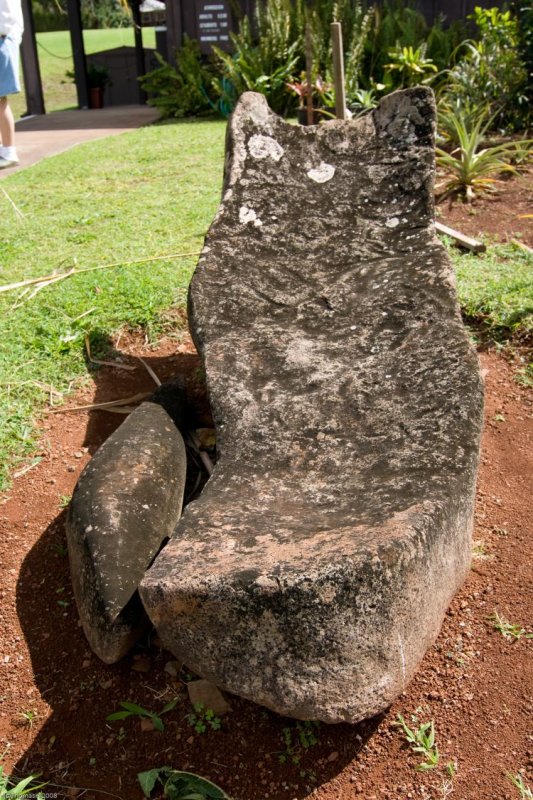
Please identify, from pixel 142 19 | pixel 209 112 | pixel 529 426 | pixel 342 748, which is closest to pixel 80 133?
pixel 209 112

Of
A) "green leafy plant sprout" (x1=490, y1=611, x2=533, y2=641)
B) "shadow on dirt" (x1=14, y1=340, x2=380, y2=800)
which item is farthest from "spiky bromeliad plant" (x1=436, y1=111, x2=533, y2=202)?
"shadow on dirt" (x1=14, y1=340, x2=380, y2=800)

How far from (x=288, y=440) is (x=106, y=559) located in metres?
0.64

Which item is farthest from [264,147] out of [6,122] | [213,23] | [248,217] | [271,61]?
[213,23]

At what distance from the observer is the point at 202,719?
84.5 inches

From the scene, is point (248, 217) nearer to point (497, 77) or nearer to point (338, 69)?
point (338, 69)

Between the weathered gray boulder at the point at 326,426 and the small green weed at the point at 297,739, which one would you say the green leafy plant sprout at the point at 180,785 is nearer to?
the small green weed at the point at 297,739

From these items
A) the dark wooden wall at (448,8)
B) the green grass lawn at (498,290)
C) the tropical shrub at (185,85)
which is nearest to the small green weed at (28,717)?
the green grass lawn at (498,290)

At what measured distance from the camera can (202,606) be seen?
1715mm

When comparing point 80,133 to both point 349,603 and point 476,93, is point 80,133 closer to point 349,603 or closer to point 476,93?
point 476,93

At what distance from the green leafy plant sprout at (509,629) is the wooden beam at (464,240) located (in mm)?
3102

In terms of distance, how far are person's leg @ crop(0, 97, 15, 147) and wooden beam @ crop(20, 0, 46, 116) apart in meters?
5.43

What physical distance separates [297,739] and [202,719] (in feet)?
0.90

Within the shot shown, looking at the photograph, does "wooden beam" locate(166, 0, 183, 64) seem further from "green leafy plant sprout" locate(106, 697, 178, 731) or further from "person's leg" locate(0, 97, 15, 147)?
"green leafy plant sprout" locate(106, 697, 178, 731)

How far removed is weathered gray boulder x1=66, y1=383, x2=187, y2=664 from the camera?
2.22 metres
